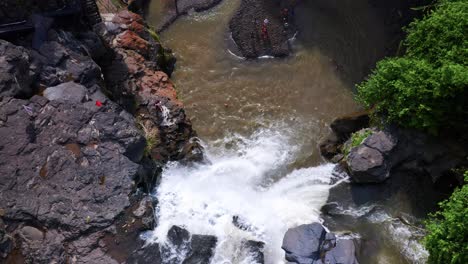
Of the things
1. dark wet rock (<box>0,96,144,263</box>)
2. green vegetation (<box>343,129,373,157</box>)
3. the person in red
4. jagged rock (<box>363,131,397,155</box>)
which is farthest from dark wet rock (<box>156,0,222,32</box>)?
jagged rock (<box>363,131,397,155</box>)

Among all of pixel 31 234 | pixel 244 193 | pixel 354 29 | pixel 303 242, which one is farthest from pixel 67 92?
pixel 354 29

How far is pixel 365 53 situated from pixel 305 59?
115 inches

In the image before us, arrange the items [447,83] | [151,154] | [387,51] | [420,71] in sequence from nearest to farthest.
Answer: [447,83]
[420,71]
[151,154]
[387,51]

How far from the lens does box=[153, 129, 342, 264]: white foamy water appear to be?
14828 millimetres

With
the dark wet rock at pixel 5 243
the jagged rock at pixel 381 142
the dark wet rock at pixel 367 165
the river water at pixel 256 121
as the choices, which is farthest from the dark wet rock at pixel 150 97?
the jagged rock at pixel 381 142

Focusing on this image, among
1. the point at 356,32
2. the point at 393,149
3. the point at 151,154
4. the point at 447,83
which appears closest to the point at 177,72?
the point at 151,154

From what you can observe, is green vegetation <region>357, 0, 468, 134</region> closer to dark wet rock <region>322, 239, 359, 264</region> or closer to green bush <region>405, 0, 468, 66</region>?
green bush <region>405, 0, 468, 66</region>

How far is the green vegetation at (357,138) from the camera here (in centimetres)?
1554

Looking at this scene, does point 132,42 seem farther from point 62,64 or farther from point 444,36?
point 444,36

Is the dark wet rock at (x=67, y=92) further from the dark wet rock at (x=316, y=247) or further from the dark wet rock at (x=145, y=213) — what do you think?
the dark wet rock at (x=316, y=247)

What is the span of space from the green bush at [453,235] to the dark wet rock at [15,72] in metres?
14.3

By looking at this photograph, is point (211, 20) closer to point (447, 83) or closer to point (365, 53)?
point (365, 53)

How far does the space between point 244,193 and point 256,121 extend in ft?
12.6

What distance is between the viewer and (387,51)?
1955cm
